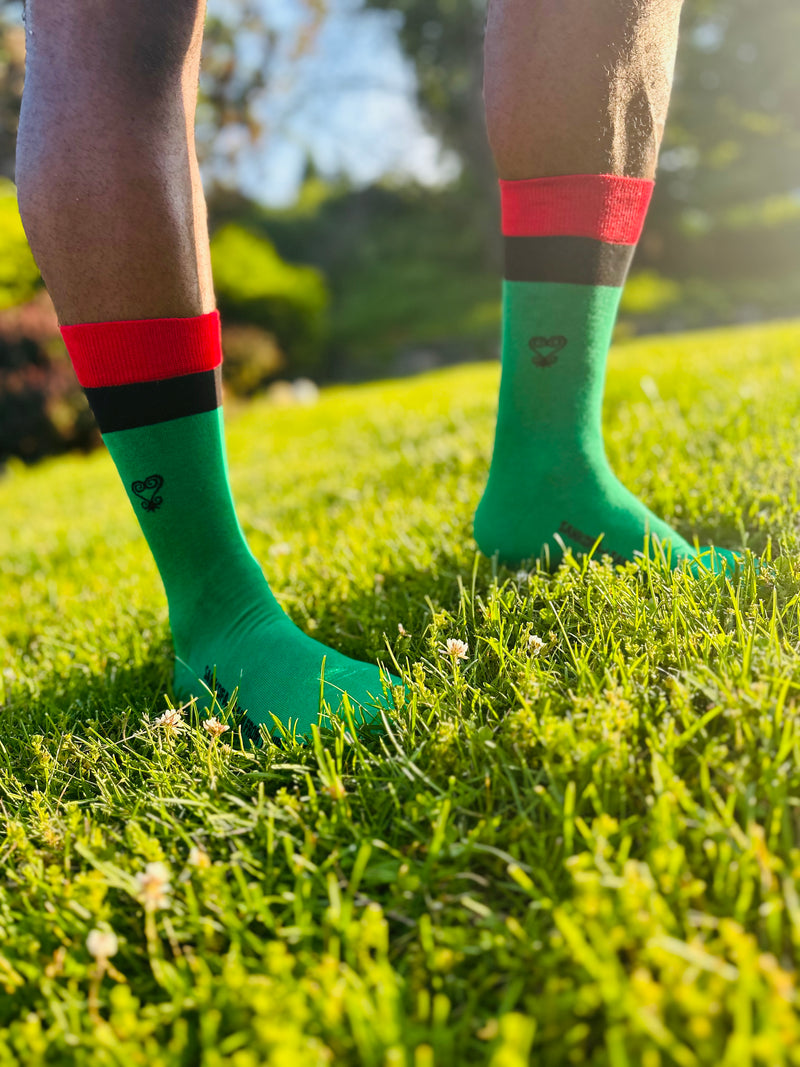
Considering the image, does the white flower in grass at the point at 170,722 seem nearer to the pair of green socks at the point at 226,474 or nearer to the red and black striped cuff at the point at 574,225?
the pair of green socks at the point at 226,474

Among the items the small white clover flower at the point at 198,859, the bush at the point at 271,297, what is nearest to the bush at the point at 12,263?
the bush at the point at 271,297

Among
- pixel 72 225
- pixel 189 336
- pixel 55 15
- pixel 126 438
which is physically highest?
pixel 55 15

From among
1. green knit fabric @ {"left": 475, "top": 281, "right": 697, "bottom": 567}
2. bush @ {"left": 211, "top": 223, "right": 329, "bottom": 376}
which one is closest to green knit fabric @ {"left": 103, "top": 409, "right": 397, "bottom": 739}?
green knit fabric @ {"left": 475, "top": 281, "right": 697, "bottom": 567}

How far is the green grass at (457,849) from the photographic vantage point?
0.59 metres

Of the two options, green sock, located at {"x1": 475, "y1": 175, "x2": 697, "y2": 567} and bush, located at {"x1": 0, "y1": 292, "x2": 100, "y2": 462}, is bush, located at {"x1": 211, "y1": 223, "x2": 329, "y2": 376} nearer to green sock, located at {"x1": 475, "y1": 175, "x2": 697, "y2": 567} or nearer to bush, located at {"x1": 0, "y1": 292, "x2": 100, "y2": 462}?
bush, located at {"x1": 0, "y1": 292, "x2": 100, "y2": 462}

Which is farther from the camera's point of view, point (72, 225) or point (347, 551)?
point (347, 551)

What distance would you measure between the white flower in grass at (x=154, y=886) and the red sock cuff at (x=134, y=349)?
686 millimetres

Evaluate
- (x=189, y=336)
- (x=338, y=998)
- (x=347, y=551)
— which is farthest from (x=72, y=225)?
(x=338, y=998)

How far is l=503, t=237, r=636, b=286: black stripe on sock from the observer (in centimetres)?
123

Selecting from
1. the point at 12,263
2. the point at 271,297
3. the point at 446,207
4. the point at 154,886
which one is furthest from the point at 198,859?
the point at 446,207

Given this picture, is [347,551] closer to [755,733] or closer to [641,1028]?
[755,733]

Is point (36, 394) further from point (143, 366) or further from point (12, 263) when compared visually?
point (143, 366)

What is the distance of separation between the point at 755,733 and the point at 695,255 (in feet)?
60.9

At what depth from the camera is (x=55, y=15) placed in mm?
994
